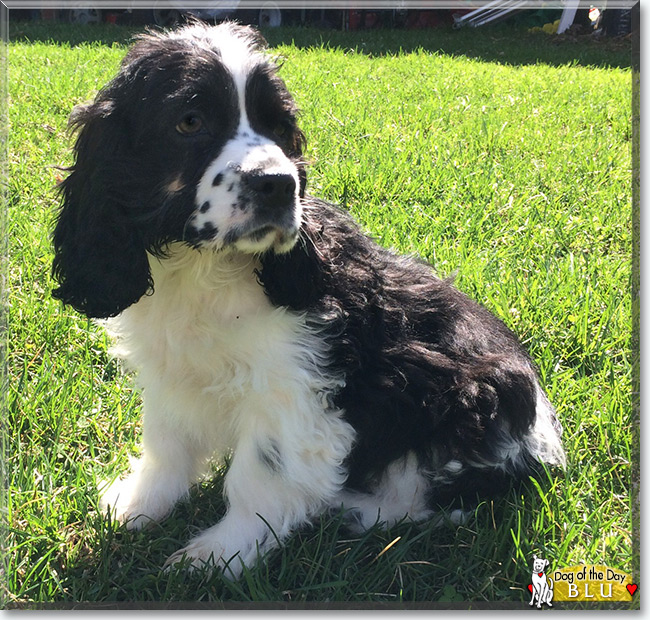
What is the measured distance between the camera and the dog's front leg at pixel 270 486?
2.69 m

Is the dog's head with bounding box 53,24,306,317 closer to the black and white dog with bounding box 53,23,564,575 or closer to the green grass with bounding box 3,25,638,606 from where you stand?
the black and white dog with bounding box 53,23,564,575

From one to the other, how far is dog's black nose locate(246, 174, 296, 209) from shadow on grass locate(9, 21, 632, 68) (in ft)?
27.3

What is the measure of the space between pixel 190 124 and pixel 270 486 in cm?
142

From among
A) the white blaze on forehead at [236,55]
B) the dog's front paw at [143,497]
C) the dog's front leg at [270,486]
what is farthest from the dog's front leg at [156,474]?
the white blaze on forehead at [236,55]

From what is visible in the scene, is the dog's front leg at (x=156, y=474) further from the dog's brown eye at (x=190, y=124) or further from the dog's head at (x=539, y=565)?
the dog's head at (x=539, y=565)

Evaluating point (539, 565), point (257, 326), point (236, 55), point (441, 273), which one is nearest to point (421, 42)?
point (441, 273)

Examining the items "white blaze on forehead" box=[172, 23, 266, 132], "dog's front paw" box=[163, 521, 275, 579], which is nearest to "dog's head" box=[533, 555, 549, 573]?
"dog's front paw" box=[163, 521, 275, 579]

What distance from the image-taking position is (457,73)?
390 inches

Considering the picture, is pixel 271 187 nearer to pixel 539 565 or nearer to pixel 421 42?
pixel 539 565

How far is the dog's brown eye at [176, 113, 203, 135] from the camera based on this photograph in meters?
2.36

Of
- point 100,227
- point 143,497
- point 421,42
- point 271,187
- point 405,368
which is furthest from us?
point 421,42

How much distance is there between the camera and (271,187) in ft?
7.41

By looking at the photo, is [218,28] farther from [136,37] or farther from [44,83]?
[44,83]

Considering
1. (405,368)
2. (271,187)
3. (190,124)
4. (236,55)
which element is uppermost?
(236,55)
